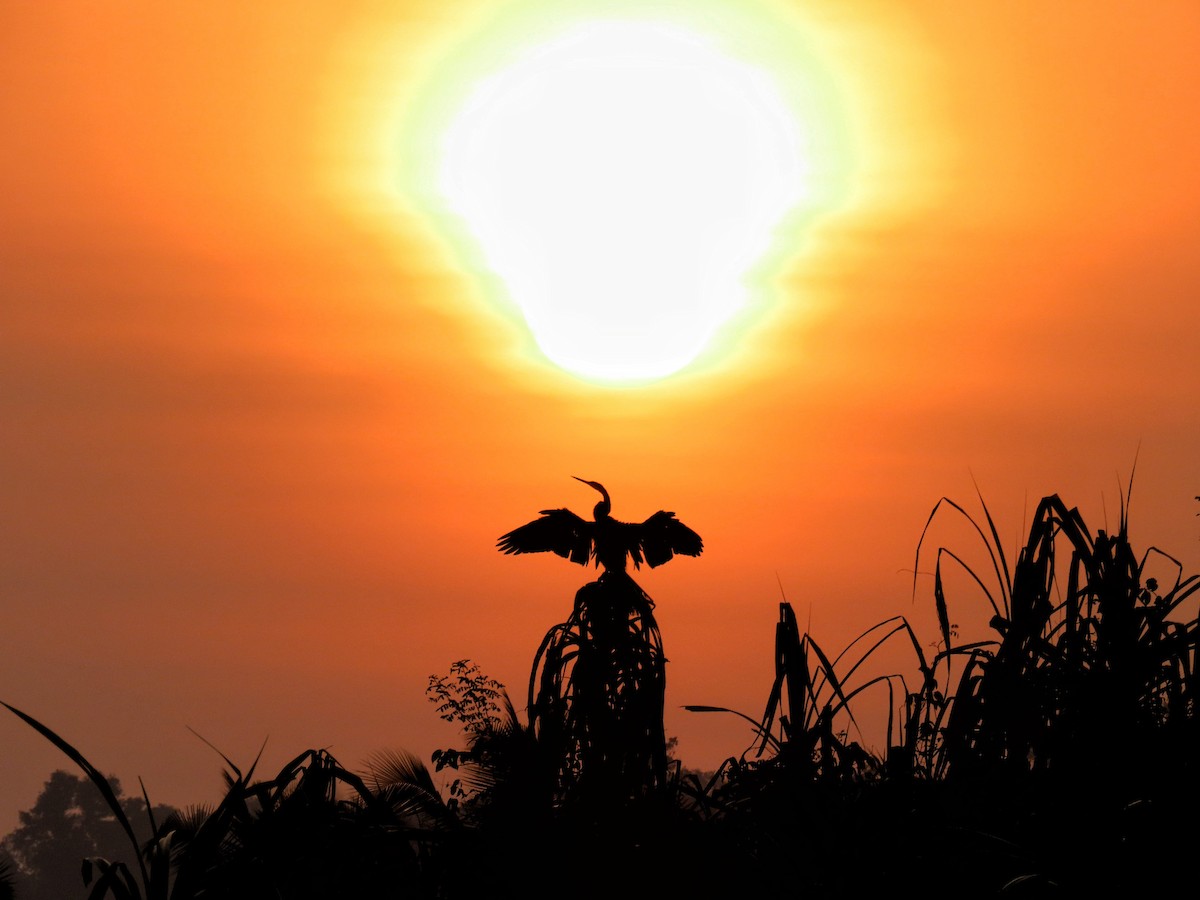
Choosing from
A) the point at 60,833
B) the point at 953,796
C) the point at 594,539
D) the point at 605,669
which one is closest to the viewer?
the point at 953,796

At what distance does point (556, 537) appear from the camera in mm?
22000

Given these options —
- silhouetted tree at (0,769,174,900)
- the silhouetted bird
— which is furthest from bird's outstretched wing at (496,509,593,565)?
silhouetted tree at (0,769,174,900)

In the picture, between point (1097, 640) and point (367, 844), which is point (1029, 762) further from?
point (367, 844)

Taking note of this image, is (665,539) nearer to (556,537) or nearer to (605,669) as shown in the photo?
(556,537)

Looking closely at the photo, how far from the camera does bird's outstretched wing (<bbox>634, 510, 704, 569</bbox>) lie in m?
22.4

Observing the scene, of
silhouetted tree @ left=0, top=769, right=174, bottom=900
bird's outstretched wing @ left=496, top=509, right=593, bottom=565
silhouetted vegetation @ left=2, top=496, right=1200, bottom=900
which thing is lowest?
silhouetted vegetation @ left=2, top=496, right=1200, bottom=900

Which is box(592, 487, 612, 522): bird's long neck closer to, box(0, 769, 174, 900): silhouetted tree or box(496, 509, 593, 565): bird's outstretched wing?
box(496, 509, 593, 565): bird's outstretched wing

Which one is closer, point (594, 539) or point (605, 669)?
point (605, 669)

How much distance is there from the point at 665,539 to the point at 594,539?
133 centimetres

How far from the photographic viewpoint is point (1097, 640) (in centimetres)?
556

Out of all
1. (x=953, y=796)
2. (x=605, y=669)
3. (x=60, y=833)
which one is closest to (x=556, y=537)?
(x=605, y=669)

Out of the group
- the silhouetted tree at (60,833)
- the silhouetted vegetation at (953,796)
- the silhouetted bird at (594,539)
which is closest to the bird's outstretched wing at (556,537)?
the silhouetted bird at (594,539)

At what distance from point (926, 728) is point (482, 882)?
412 cm

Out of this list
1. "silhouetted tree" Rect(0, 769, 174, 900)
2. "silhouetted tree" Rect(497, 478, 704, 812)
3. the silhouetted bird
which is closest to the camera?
"silhouetted tree" Rect(497, 478, 704, 812)
